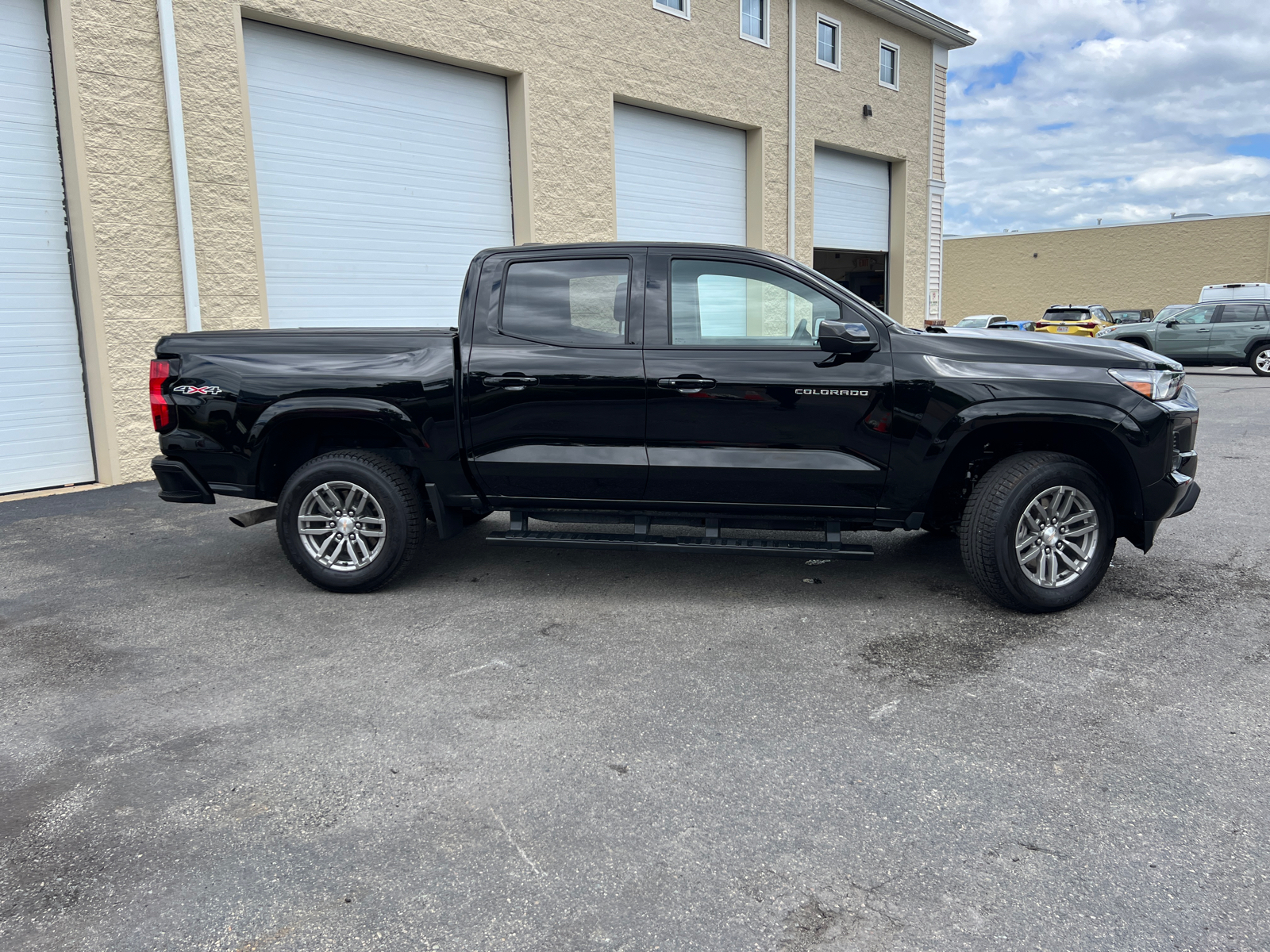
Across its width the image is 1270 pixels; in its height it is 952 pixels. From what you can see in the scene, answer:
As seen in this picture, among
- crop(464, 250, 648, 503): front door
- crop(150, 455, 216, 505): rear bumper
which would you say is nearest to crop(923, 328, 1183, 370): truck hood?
crop(464, 250, 648, 503): front door

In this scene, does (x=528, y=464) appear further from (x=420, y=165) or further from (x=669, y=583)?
(x=420, y=165)

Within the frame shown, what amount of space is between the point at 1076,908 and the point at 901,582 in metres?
3.09

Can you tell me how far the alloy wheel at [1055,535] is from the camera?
4738 millimetres

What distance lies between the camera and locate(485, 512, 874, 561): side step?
16.0 ft

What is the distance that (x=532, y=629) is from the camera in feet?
15.5

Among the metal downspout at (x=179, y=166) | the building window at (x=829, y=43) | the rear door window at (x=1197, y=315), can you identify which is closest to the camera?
the metal downspout at (x=179, y=166)

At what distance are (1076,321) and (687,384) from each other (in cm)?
2887

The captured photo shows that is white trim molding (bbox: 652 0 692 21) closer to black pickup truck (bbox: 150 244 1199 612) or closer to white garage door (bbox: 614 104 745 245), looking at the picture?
white garage door (bbox: 614 104 745 245)

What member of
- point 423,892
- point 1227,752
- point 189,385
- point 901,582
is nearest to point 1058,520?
point 901,582

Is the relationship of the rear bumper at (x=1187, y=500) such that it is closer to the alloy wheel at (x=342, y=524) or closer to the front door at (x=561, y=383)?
the front door at (x=561, y=383)

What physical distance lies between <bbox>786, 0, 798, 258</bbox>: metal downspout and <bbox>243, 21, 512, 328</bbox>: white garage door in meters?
6.24

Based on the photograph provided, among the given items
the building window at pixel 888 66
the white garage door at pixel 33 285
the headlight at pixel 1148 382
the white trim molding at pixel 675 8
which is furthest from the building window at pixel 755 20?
the headlight at pixel 1148 382

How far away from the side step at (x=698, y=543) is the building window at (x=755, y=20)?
1314 cm

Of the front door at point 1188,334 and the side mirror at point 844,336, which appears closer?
the side mirror at point 844,336
